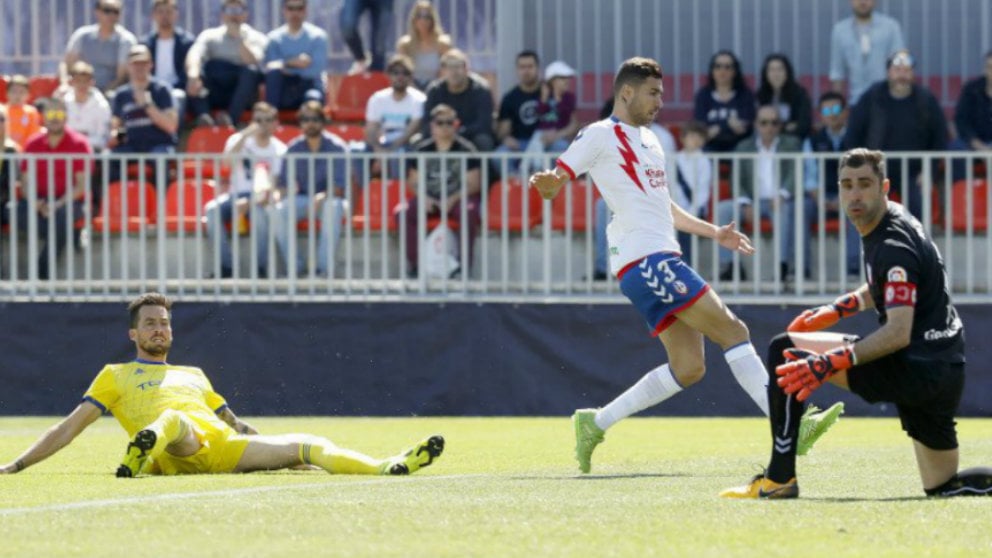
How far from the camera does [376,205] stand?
17234mm

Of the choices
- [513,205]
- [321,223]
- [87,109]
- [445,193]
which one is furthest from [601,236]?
[87,109]

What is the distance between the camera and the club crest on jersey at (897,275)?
27.9 ft

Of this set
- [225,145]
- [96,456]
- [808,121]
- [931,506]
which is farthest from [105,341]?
[931,506]

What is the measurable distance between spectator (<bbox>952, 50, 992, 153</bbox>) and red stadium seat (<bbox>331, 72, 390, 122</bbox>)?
5.82 meters

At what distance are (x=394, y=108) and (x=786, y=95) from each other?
11.6ft

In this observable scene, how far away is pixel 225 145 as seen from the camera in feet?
64.4

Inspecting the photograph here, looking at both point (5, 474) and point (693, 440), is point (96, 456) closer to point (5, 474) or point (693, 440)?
point (5, 474)

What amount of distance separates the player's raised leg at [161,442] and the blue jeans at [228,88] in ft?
34.8

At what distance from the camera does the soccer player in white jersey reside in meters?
10.8

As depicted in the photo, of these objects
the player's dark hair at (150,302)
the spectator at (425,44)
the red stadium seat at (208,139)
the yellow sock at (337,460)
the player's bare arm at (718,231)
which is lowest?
the yellow sock at (337,460)

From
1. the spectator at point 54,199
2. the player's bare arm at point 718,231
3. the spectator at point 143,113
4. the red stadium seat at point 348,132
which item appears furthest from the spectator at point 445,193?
the player's bare arm at point 718,231

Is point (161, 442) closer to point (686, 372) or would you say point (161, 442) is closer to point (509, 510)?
point (509, 510)

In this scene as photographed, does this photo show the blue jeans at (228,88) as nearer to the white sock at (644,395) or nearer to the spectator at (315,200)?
the spectator at (315,200)

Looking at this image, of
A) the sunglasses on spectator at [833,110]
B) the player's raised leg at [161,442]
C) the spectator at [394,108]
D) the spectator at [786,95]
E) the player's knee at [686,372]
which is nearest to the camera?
the player's raised leg at [161,442]
